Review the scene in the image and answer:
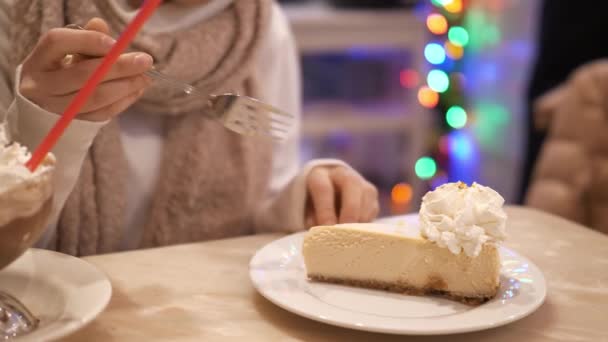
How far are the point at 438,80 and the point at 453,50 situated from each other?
0.15 metres

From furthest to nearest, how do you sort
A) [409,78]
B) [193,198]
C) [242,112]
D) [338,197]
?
[409,78], [193,198], [338,197], [242,112]

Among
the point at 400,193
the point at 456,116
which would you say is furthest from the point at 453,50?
the point at 400,193

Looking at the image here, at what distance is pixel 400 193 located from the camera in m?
2.74

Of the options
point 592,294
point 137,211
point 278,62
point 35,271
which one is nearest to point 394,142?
point 278,62

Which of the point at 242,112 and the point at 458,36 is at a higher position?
the point at 458,36

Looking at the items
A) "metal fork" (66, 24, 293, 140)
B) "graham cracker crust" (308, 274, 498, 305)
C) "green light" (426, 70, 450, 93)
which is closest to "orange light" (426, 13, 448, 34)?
"green light" (426, 70, 450, 93)

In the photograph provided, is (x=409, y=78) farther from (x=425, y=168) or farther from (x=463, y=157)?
(x=463, y=157)

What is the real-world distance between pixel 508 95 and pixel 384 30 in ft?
2.24

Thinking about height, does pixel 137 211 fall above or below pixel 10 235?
below

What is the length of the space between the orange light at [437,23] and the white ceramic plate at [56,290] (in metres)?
2.06

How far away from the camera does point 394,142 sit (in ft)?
8.95

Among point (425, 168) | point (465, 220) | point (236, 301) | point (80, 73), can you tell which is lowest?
point (425, 168)

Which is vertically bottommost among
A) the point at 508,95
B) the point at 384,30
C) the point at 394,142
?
the point at 394,142

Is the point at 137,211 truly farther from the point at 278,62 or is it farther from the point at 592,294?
the point at 592,294
